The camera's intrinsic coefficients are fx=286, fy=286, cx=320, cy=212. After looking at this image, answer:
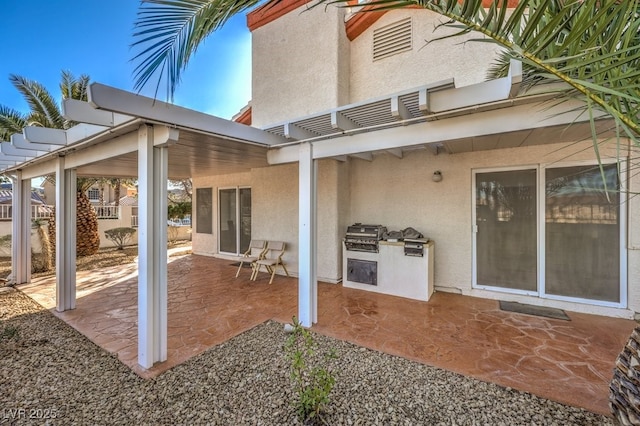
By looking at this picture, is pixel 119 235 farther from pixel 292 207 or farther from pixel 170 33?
pixel 170 33

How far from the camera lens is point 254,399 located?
312 cm

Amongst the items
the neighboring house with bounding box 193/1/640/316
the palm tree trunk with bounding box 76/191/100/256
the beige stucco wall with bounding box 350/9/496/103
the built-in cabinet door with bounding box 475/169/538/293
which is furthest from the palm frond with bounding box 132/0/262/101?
the palm tree trunk with bounding box 76/191/100/256

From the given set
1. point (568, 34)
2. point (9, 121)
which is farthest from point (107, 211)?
point (568, 34)

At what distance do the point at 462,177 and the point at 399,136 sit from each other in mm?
3034

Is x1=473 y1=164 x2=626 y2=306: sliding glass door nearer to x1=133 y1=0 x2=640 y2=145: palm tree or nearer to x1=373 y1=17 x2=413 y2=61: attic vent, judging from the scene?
x1=373 y1=17 x2=413 y2=61: attic vent

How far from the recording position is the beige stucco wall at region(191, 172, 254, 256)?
10109mm

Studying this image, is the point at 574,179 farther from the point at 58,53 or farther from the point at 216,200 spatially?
the point at 58,53

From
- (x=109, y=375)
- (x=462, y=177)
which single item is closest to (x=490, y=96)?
(x=462, y=177)

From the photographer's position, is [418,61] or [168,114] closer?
[168,114]

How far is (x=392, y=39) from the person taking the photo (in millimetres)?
7062

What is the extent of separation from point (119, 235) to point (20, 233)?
225 inches

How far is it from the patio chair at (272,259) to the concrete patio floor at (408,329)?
19.4 inches

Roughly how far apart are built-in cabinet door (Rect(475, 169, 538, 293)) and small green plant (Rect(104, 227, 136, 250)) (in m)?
14.6

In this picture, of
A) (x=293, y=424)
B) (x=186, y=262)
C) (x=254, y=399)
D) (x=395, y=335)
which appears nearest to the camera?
(x=293, y=424)
